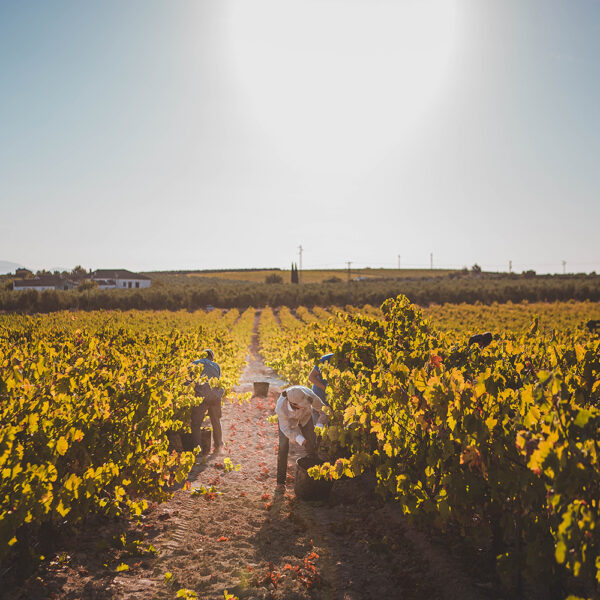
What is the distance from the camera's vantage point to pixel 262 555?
16.0 feet

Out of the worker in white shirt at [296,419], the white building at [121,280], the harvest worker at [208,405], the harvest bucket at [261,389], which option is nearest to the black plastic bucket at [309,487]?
the worker in white shirt at [296,419]

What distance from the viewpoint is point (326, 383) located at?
25.6 feet

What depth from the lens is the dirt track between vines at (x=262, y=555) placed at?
4141mm

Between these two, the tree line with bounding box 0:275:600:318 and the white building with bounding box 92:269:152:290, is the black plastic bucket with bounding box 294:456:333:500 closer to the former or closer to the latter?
the tree line with bounding box 0:275:600:318

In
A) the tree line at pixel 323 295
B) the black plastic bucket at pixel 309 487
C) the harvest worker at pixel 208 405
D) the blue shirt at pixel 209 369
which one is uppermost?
the tree line at pixel 323 295

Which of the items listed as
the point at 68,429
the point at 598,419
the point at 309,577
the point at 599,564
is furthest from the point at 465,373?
the point at 68,429

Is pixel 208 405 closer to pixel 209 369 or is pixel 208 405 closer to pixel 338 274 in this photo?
pixel 209 369

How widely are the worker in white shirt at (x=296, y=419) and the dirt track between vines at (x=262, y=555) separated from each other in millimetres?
659

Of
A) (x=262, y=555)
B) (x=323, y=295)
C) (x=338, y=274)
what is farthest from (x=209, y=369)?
(x=338, y=274)

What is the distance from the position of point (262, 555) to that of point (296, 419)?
216cm

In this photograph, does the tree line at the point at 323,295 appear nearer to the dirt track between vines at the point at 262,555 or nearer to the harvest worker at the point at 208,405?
the harvest worker at the point at 208,405

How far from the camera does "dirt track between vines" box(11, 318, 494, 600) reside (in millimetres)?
4141

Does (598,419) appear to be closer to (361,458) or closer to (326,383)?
(361,458)

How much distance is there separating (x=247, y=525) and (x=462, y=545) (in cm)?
257
